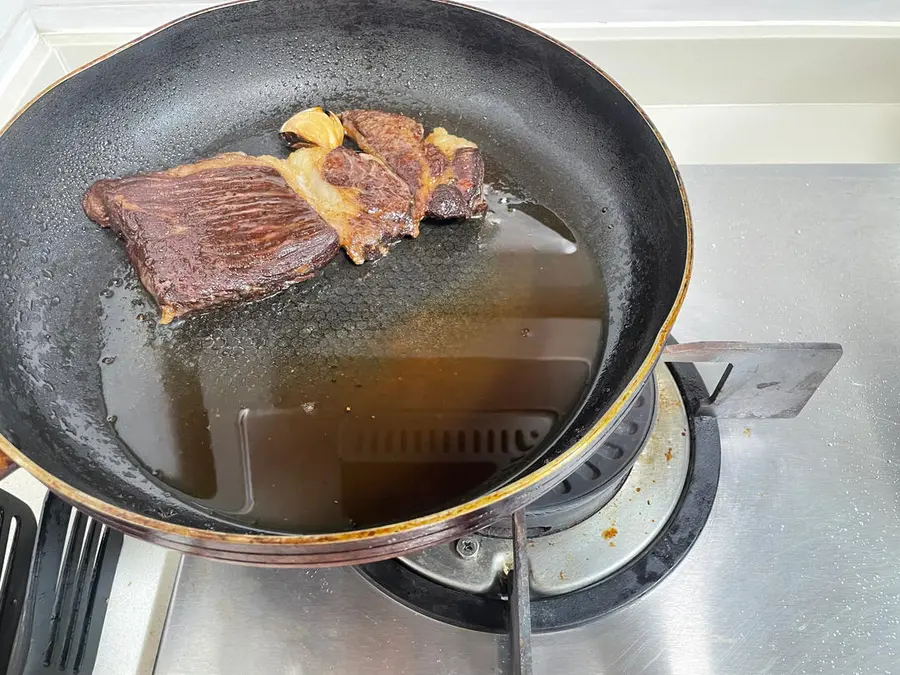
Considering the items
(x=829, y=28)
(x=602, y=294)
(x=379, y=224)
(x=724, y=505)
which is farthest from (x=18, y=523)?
(x=829, y=28)

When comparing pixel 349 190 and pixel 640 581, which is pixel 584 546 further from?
pixel 349 190

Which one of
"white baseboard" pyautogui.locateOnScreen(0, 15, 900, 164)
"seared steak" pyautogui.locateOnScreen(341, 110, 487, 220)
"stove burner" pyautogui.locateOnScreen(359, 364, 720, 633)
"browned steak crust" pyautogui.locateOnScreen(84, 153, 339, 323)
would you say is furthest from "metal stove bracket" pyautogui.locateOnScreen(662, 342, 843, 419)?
"white baseboard" pyautogui.locateOnScreen(0, 15, 900, 164)

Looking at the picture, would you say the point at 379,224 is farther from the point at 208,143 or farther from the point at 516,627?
the point at 516,627

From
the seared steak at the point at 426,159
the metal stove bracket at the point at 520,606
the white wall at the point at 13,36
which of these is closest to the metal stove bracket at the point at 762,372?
the metal stove bracket at the point at 520,606

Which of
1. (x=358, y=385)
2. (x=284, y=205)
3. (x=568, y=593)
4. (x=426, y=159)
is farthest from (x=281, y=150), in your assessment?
(x=568, y=593)

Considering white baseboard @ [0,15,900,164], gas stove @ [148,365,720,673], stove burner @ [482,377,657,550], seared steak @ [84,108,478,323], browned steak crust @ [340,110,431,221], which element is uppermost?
white baseboard @ [0,15,900,164]

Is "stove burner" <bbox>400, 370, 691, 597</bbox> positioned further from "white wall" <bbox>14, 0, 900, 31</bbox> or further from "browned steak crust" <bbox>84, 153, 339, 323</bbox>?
"white wall" <bbox>14, 0, 900, 31</bbox>
